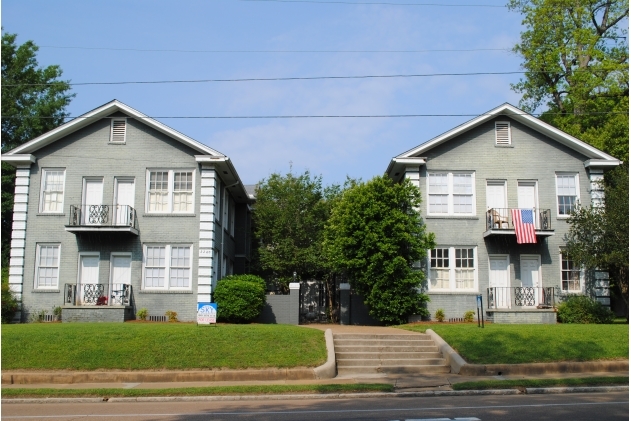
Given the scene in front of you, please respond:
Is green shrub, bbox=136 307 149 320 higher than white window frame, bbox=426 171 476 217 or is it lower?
lower

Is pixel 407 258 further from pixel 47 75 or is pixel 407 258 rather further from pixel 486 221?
pixel 47 75

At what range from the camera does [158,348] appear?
18.1 m

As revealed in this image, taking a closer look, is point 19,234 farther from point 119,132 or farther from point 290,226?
point 290,226

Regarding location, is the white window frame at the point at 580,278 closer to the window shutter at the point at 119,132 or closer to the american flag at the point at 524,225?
the american flag at the point at 524,225

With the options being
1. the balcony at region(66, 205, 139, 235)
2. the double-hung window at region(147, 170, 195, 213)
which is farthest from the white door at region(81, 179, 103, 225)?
the double-hung window at region(147, 170, 195, 213)

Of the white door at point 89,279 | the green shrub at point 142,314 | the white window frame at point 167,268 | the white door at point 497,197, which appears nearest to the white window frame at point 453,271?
the white door at point 497,197

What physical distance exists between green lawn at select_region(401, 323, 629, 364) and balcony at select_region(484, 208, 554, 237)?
531 centimetres

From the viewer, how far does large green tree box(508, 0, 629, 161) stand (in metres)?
35.3

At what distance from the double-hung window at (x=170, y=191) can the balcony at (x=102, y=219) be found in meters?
0.96

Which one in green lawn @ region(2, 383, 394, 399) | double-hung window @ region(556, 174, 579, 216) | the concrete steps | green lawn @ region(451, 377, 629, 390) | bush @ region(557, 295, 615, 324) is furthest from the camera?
double-hung window @ region(556, 174, 579, 216)

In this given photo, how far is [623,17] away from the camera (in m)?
38.6

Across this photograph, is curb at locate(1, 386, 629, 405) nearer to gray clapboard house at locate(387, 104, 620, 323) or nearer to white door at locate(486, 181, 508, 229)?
gray clapboard house at locate(387, 104, 620, 323)

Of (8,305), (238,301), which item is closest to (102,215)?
(8,305)

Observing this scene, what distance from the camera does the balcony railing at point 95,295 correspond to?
82.8 feet
